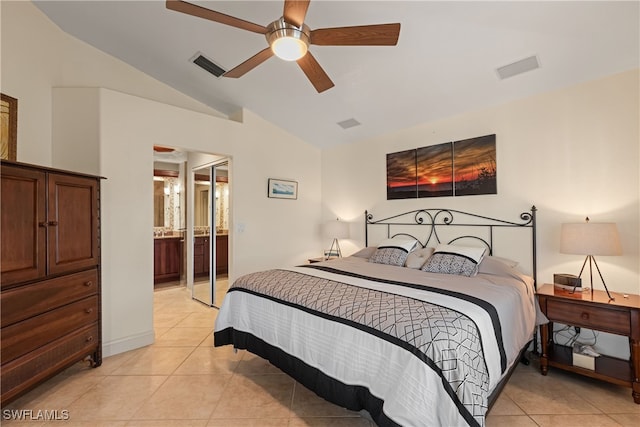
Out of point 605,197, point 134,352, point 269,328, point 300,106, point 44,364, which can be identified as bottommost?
point 134,352

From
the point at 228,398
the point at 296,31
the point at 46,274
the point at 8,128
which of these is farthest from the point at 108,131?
the point at 228,398

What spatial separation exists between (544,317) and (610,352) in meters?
0.74

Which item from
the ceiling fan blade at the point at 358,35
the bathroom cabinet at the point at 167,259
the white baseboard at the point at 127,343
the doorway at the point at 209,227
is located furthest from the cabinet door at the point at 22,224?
the bathroom cabinet at the point at 167,259

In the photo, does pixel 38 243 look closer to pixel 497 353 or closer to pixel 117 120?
pixel 117 120

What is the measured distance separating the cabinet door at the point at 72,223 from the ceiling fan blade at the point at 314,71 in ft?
6.63

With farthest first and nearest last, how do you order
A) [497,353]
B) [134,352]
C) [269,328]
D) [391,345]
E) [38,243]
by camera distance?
1. [134,352]
2. [269,328]
3. [38,243]
4. [497,353]
5. [391,345]

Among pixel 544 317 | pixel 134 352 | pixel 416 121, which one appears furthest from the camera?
pixel 416 121

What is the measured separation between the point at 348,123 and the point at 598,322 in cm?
328

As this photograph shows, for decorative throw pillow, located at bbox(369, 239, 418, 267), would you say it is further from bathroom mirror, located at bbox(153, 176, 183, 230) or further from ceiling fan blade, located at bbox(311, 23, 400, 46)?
bathroom mirror, located at bbox(153, 176, 183, 230)

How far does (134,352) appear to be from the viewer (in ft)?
9.62

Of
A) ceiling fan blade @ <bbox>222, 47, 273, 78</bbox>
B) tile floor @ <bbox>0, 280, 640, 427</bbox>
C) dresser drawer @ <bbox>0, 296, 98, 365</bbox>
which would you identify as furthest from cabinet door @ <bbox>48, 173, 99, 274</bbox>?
ceiling fan blade @ <bbox>222, 47, 273, 78</bbox>

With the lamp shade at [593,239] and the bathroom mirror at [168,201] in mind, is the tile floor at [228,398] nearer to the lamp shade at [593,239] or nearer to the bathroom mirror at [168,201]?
the lamp shade at [593,239]

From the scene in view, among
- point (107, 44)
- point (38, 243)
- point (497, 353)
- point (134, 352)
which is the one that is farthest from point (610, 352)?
point (107, 44)

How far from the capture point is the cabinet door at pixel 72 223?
7.21ft
